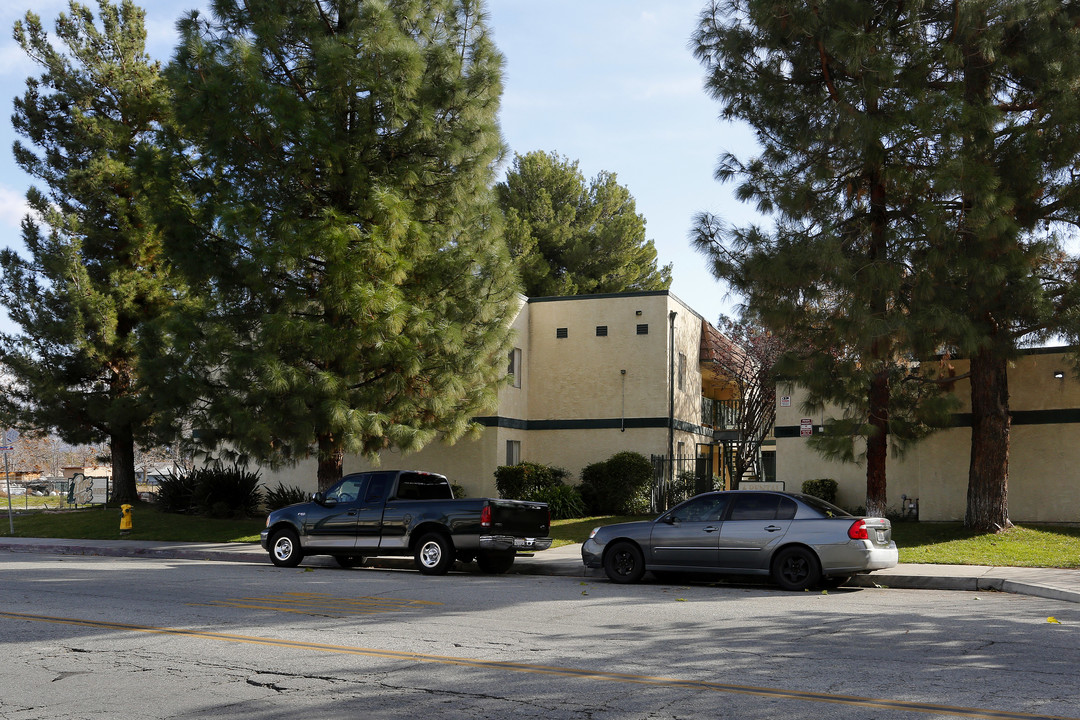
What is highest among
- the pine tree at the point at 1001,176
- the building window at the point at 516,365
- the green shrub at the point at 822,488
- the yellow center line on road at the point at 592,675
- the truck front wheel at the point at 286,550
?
the pine tree at the point at 1001,176

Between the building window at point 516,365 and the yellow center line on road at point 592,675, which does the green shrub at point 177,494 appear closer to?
the building window at point 516,365

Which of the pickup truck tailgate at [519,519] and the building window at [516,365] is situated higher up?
the building window at [516,365]

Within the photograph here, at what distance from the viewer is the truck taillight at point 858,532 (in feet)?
43.1

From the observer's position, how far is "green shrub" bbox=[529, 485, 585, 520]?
1040 inches

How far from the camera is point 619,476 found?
27281mm

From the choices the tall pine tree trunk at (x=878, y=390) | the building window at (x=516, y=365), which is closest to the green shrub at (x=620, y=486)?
the building window at (x=516, y=365)

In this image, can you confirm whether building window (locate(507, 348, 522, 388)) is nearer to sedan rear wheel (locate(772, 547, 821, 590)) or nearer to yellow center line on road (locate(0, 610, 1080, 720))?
sedan rear wheel (locate(772, 547, 821, 590))

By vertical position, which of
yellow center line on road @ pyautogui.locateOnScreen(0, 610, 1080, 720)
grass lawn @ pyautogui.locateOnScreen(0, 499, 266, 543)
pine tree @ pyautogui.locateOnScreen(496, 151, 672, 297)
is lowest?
grass lawn @ pyautogui.locateOnScreen(0, 499, 266, 543)

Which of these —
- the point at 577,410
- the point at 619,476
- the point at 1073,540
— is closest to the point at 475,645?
the point at 1073,540

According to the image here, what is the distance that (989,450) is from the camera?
19.8m

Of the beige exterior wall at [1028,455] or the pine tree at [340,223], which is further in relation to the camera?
the beige exterior wall at [1028,455]

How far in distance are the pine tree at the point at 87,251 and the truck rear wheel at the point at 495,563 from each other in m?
16.6

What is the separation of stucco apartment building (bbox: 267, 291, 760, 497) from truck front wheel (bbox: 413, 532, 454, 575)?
11.5 m

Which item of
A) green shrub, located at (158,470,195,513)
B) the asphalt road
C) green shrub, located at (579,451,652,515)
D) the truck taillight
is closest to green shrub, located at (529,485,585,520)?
green shrub, located at (579,451,652,515)
